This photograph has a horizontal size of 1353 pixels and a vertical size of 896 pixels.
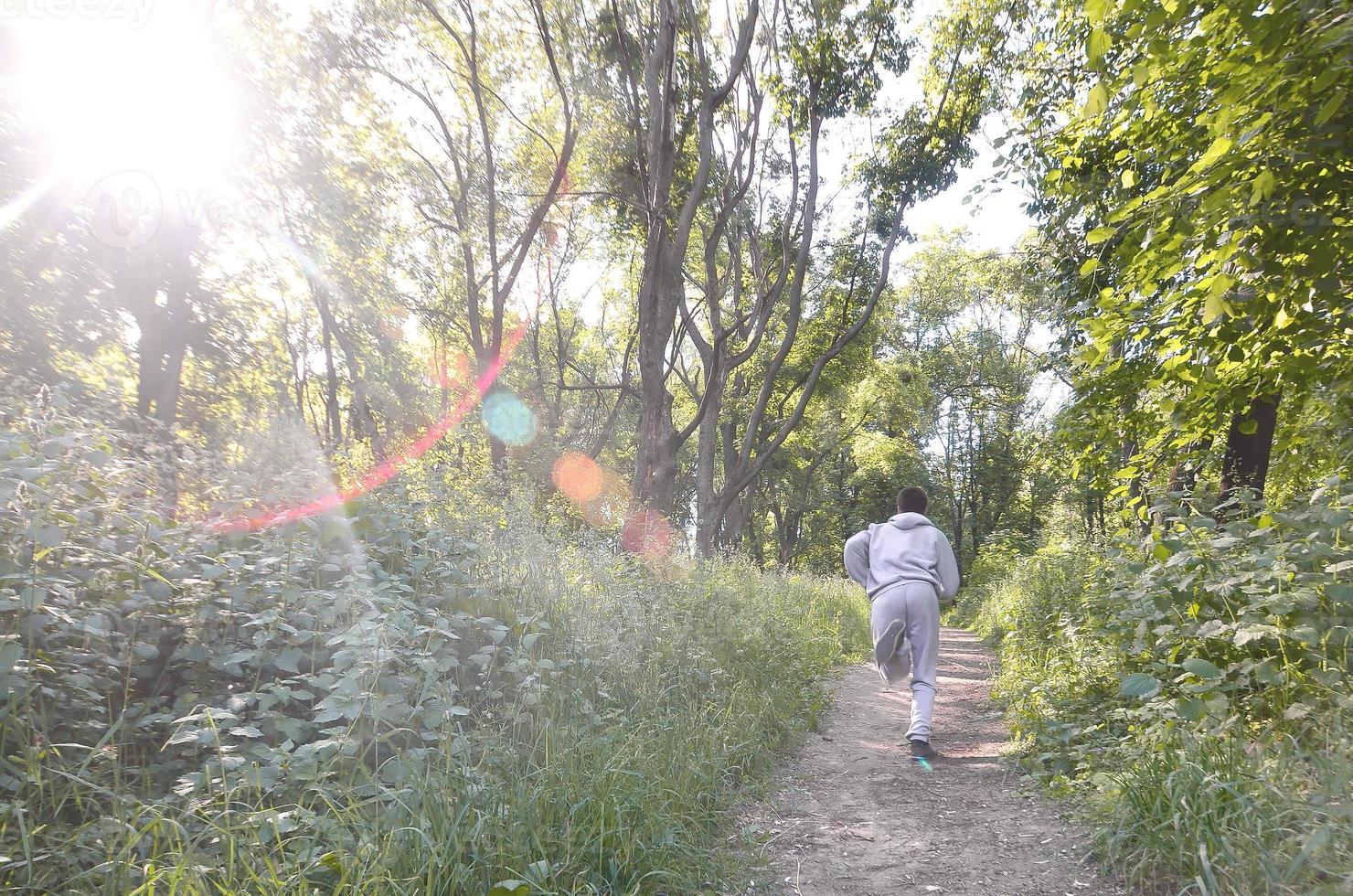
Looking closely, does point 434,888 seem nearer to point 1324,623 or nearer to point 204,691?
point 204,691

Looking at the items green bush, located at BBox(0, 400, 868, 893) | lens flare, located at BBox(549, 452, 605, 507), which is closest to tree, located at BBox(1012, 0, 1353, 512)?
green bush, located at BBox(0, 400, 868, 893)

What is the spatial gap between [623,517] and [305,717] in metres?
7.58

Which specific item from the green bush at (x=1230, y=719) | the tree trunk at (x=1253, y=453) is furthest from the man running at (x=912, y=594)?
the tree trunk at (x=1253, y=453)

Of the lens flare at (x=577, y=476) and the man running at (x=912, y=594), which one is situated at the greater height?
the lens flare at (x=577, y=476)

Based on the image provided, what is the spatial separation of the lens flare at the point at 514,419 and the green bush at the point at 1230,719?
18.9m

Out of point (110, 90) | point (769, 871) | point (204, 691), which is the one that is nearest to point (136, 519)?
point (204, 691)

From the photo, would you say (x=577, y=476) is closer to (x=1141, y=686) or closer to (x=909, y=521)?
(x=909, y=521)

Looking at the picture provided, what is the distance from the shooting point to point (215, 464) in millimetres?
4215

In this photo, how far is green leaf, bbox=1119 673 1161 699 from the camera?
3.37 meters

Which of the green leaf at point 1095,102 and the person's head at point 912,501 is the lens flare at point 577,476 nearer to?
the person's head at point 912,501

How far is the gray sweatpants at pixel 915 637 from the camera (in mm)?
5305

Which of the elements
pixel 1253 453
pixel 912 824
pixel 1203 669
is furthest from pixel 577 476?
pixel 1203 669

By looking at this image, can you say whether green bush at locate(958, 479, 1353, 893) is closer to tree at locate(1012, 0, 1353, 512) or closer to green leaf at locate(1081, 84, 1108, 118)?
tree at locate(1012, 0, 1353, 512)

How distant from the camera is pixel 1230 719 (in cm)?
300
